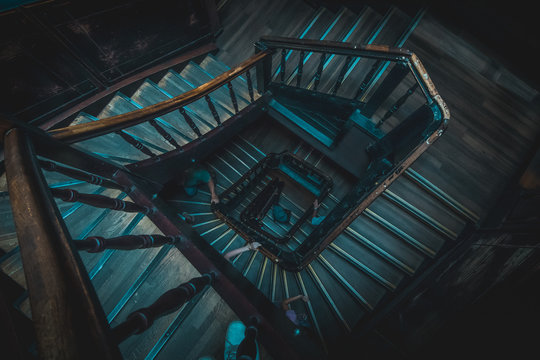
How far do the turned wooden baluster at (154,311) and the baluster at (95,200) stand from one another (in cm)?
83

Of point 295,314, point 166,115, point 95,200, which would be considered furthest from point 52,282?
point 166,115

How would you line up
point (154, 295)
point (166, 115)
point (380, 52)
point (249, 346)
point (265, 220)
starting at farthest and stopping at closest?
1. point (265, 220)
2. point (166, 115)
3. point (380, 52)
4. point (154, 295)
5. point (249, 346)

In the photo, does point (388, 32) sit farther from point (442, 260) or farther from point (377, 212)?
point (442, 260)

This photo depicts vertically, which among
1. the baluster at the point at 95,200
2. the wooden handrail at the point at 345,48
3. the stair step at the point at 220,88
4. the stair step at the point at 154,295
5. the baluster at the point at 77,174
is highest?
the wooden handrail at the point at 345,48

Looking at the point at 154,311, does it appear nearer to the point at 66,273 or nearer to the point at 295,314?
the point at 66,273

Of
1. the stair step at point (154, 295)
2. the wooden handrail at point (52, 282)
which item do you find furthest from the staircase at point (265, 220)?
the wooden handrail at point (52, 282)

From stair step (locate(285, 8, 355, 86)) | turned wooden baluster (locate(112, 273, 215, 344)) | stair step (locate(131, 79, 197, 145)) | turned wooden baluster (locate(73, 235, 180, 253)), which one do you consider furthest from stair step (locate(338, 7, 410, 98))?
turned wooden baluster (locate(112, 273, 215, 344))

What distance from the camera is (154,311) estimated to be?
1.25m

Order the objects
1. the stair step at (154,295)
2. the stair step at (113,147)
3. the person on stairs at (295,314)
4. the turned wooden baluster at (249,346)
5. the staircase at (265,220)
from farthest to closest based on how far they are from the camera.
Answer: the person on stairs at (295,314) < the stair step at (113,147) < the staircase at (265,220) < the stair step at (154,295) < the turned wooden baluster at (249,346)

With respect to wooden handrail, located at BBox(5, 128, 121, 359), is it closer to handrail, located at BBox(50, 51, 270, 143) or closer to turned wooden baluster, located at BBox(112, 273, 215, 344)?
turned wooden baluster, located at BBox(112, 273, 215, 344)

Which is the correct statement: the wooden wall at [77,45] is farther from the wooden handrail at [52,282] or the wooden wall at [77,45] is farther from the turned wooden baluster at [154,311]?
the turned wooden baluster at [154,311]

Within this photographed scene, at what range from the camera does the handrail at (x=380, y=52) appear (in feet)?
6.73

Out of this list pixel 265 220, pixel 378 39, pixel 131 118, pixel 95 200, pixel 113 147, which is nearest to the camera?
pixel 95 200

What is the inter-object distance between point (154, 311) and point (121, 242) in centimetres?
54
